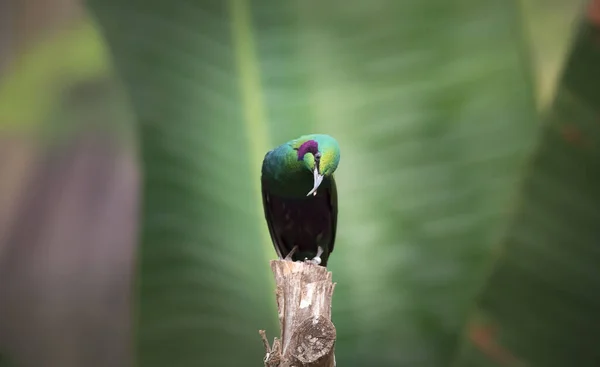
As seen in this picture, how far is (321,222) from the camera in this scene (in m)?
1.50

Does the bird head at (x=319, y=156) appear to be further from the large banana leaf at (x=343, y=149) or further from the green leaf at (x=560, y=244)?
the green leaf at (x=560, y=244)

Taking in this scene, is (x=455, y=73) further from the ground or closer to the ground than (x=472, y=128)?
further from the ground

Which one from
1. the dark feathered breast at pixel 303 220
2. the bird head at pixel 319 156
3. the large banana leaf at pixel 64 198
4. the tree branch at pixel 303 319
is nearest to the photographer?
the tree branch at pixel 303 319

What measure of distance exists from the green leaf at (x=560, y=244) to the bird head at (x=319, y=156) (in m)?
0.57

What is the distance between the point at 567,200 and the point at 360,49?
65cm

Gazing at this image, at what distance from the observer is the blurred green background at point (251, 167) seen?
1.69 metres

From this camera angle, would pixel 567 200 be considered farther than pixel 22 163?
No

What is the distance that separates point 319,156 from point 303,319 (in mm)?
353

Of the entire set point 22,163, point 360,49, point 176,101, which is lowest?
point 22,163

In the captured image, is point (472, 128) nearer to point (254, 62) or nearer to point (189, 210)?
point (254, 62)

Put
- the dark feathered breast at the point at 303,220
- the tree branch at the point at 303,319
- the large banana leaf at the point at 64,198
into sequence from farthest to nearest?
the large banana leaf at the point at 64,198, the dark feathered breast at the point at 303,220, the tree branch at the point at 303,319

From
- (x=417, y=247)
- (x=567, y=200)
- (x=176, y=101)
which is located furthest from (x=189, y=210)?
(x=567, y=200)

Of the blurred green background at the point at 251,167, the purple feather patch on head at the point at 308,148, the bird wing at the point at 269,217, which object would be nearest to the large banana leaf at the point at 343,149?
the blurred green background at the point at 251,167

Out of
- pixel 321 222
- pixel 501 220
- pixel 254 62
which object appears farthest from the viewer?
pixel 254 62
